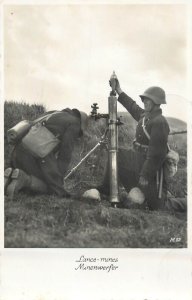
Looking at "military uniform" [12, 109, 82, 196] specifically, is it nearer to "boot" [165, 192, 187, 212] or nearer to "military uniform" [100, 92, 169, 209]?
"military uniform" [100, 92, 169, 209]

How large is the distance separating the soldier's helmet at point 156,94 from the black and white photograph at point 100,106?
0.01 metres

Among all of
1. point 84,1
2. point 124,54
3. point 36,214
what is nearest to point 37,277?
point 36,214

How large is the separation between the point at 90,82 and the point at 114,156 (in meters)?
0.80

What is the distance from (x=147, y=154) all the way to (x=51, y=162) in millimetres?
983

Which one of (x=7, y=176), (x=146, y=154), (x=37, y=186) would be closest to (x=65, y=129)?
(x=37, y=186)

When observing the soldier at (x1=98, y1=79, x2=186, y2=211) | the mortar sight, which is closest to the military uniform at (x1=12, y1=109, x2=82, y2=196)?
the mortar sight

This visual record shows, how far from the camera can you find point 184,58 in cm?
459

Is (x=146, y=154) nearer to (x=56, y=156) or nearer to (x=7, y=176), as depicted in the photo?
(x=56, y=156)

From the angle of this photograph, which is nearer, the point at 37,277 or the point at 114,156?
the point at 37,277

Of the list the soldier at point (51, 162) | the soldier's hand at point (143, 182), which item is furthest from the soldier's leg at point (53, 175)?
the soldier's hand at point (143, 182)

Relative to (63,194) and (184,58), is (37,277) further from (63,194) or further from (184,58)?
(184,58)

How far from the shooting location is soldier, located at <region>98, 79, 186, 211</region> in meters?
4.55

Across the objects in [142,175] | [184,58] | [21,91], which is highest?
[184,58]

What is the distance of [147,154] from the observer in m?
4.57
